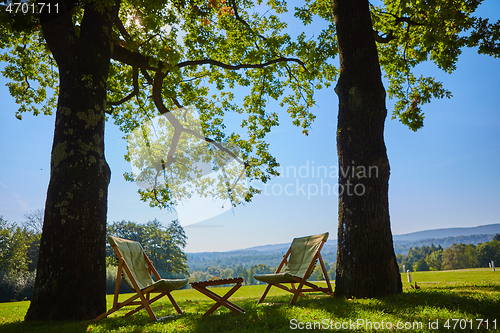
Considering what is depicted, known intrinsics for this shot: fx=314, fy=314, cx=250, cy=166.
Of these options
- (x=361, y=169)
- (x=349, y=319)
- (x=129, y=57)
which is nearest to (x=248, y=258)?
(x=129, y=57)

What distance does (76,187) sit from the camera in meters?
4.48

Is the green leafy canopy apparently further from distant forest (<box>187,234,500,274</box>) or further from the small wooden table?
distant forest (<box>187,234,500,274</box>)

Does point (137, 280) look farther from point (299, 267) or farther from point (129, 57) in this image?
point (129, 57)

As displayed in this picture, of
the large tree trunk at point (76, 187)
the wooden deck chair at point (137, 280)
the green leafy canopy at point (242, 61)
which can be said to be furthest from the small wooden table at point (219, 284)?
the green leafy canopy at point (242, 61)

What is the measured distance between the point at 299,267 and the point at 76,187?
360cm

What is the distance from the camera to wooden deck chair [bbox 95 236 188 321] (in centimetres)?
393

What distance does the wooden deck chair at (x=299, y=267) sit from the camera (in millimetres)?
4500

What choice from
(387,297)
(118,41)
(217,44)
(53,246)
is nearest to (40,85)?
(118,41)

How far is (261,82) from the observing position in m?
11.0

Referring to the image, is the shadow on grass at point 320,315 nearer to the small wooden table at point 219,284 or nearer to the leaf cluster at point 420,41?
the small wooden table at point 219,284

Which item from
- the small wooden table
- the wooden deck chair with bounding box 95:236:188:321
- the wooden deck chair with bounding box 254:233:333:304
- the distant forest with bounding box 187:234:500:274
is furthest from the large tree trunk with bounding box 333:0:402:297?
the distant forest with bounding box 187:234:500:274

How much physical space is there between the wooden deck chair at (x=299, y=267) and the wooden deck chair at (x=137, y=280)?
1351mm

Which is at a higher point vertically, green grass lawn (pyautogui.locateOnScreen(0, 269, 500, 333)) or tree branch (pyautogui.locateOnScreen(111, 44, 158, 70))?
tree branch (pyautogui.locateOnScreen(111, 44, 158, 70))

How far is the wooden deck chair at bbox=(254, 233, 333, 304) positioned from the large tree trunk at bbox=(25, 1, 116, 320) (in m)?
2.42
